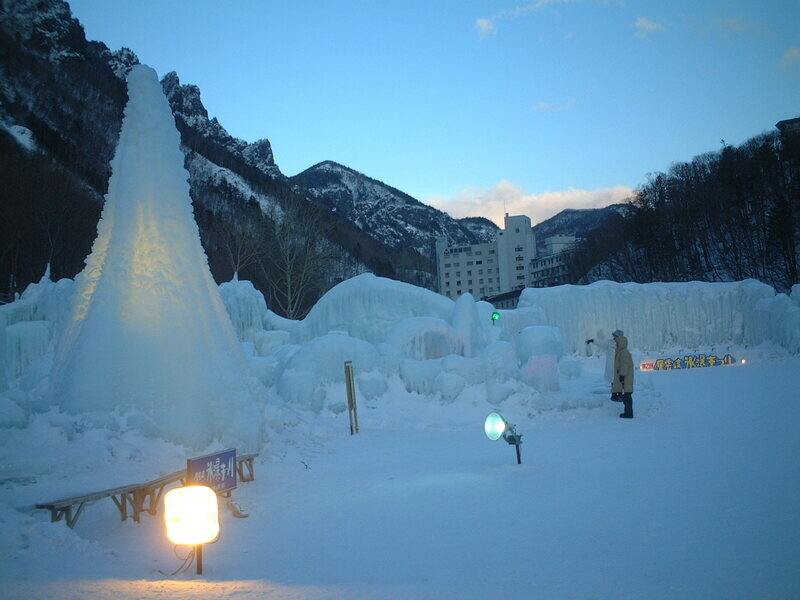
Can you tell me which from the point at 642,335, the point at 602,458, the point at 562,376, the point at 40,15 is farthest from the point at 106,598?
the point at 40,15

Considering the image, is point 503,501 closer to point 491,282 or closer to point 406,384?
point 406,384

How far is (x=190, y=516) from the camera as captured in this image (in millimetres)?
4008

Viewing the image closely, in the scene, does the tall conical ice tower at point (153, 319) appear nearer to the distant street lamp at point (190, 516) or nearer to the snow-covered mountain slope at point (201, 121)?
the distant street lamp at point (190, 516)

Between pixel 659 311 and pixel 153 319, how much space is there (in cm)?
2919

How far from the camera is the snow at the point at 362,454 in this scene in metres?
4.16

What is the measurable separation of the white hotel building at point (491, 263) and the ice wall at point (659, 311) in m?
62.1

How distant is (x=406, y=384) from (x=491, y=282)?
86680mm

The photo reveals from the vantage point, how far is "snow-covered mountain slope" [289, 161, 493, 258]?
16750 cm

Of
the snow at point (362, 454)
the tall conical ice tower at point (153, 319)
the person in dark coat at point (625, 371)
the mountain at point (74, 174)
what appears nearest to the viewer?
the snow at point (362, 454)

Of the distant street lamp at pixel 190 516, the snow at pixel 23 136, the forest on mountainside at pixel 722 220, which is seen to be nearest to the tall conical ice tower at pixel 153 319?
the distant street lamp at pixel 190 516

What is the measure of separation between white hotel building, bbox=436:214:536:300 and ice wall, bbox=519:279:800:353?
2447 inches

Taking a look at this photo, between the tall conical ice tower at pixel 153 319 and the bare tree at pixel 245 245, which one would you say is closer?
the tall conical ice tower at pixel 153 319

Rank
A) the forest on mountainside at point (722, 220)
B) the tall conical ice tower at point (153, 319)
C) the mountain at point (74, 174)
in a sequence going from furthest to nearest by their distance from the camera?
the forest on mountainside at point (722, 220), the mountain at point (74, 174), the tall conical ice tower at point (153, 319)

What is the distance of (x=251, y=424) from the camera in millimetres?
8594
